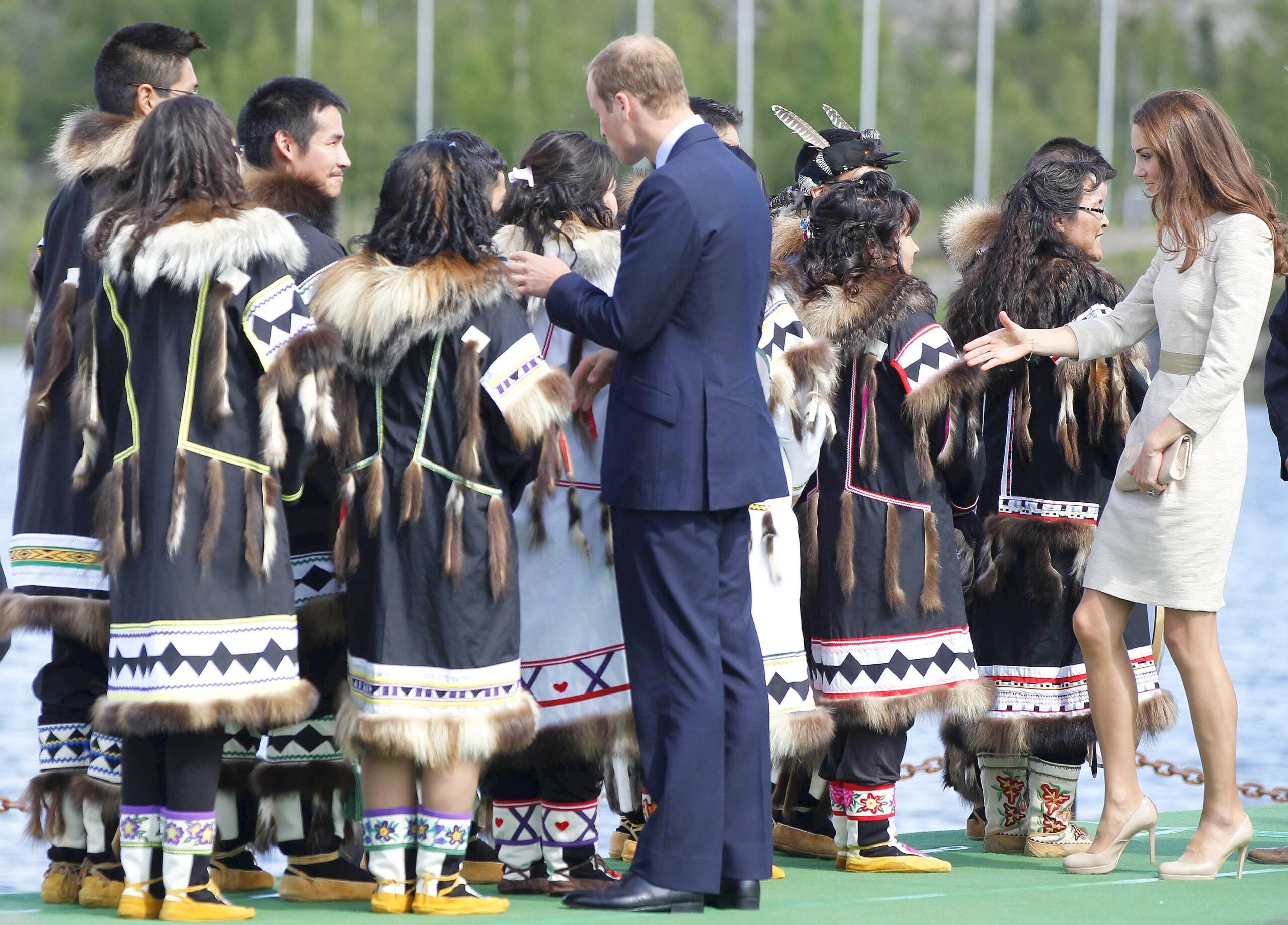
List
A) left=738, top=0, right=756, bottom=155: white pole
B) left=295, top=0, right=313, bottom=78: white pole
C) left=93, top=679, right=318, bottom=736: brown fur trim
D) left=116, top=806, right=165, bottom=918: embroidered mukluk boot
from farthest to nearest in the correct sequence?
left=738, top=0, right=756, bottom=155: white pole
left=295, top=0, right=313, bottom=78: white pole
left=116, top=806, right=165, bottom=918: embroidered mukluk boot
left=93, top=679, right=318, bottom=736: brown fur trim

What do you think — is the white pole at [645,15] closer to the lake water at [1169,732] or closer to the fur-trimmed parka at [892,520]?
the lake water at [1169,732]

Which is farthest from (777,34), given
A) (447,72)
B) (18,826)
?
(18,826)

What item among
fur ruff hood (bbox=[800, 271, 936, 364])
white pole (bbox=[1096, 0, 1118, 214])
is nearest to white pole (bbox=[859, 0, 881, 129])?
white pole (bbox=[1096, 0, 1118, 214])

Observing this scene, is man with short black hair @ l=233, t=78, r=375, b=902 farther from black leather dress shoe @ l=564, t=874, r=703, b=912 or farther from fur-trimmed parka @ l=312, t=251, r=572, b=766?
black leather dress shoe @ l=564, t=874, r=703, b=912

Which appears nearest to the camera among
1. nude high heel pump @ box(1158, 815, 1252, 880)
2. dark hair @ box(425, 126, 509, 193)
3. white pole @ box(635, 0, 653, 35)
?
dark hair @ box(425, 126, 509, 193)

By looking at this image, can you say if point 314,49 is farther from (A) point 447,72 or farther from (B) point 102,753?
(B) point 102,753

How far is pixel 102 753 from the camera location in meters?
4.16

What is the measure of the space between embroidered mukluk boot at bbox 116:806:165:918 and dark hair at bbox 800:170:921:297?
216 centimetres

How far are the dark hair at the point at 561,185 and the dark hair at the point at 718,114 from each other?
722 millimetres

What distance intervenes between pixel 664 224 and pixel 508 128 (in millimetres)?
39002

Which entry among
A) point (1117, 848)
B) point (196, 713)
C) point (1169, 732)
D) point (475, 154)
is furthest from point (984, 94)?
point (196, 713)

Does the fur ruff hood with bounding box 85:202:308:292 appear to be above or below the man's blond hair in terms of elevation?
below

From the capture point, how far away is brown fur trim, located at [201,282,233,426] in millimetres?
3801

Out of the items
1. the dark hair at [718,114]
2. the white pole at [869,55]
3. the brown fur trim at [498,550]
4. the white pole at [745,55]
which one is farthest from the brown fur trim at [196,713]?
the white pole at [869,55]
